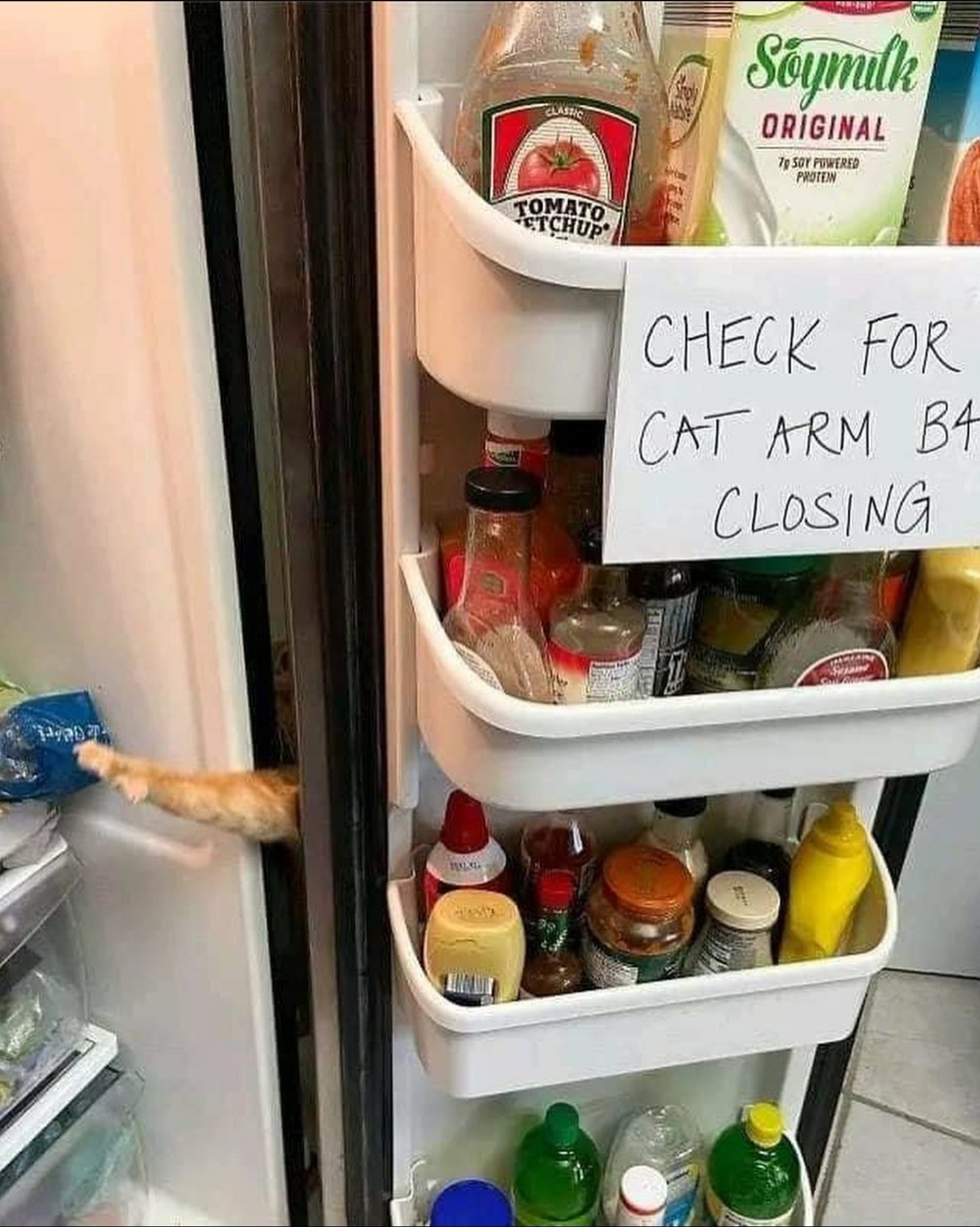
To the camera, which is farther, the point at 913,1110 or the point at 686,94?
the point at 913,1110

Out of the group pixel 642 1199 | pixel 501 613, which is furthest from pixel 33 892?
pixel 642 1199

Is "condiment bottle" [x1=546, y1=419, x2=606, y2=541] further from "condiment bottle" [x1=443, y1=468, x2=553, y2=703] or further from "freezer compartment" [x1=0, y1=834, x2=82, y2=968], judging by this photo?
"freezer compartment" [x1=0, y1=834, x2=82, y2=968]

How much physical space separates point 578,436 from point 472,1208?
0.68 meters

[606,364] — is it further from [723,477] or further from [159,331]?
[159,331]

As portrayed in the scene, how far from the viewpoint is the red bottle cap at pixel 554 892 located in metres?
0.88

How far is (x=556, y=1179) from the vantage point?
3.38ft

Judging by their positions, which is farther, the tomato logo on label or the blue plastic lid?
the blue plastic lid

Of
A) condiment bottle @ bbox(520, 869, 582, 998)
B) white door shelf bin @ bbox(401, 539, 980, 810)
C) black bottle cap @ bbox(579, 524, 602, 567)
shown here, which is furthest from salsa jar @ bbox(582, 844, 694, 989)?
black bottle cap @ bbox(579, 524, 602, 567)

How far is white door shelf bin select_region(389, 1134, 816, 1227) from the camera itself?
104 centimetres

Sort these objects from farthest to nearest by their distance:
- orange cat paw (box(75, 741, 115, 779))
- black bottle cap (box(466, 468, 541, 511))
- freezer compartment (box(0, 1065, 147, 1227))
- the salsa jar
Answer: freezer compartment (box(0, 1065, 147, 1227)) → the salsa jar → orange cat paw (box(75, 741, 115, 779)) → black bottle cap (box(466, 468, 541, 511))

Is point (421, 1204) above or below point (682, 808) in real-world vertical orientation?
below

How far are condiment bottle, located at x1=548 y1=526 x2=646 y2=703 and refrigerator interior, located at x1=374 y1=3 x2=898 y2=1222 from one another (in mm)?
71

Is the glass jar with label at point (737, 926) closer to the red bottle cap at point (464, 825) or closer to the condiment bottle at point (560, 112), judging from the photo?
the red bottle cap at point (464, 825)

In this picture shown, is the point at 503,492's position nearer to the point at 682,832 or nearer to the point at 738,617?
the point at 738,617
